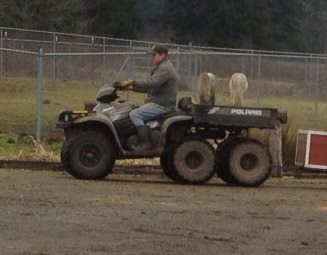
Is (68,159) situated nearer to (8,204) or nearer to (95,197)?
(95,197)

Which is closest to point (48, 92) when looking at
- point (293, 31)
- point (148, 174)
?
point (148, 174)

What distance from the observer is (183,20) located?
222 feet

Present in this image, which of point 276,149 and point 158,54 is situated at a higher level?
point 158,54

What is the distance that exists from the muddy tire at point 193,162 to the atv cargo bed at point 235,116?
0.41 metres

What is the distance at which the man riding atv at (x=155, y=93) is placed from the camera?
1588cm

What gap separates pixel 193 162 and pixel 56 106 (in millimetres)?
15309

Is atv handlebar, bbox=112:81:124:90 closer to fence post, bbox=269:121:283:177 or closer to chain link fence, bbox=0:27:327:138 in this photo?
fence post, bbox=269:121:283:177

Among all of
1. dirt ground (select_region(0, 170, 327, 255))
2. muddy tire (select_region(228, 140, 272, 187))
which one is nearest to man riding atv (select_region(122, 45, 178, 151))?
dirt ground (select_region(0, 170, 327, 255))

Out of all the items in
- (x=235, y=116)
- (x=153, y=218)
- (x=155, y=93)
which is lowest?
(x=153, y=218)

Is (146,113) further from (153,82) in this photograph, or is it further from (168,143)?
(168,143)

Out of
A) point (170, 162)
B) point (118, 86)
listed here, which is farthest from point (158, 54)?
point (170, 162)

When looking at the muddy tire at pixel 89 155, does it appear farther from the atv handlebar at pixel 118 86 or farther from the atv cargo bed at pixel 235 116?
the atv cargo bed at pixel 235 116

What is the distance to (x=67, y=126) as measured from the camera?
53.4 ft

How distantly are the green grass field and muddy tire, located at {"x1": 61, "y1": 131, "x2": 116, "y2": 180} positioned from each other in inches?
159
